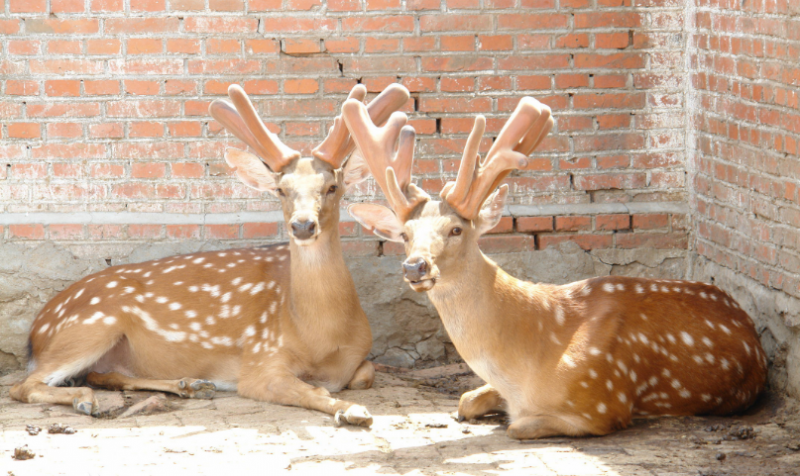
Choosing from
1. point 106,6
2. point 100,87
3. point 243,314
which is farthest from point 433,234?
point 106,6

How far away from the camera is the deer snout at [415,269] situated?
12.8ft

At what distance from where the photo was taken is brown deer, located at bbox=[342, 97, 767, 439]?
165 inches

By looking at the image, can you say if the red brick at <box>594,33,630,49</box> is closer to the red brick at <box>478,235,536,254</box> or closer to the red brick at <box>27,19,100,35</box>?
the red brick at <box>478,235,536,254</box>

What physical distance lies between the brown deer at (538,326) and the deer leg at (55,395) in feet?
5.54

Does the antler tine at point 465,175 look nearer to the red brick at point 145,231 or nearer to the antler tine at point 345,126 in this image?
the antler tine at point 345,126

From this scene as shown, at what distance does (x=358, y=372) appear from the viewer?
5.15 meters

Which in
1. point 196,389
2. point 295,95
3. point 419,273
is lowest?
point 196,389

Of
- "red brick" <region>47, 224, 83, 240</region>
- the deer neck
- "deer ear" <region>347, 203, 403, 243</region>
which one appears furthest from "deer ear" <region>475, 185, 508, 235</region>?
"red brick" <region>47, 224, 83, 240</region>

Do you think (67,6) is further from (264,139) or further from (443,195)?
(443,195)

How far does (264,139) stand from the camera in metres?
4.98

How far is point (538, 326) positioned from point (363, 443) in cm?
98

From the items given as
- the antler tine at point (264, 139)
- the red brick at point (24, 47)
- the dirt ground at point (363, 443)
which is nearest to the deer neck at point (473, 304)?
the dirt ground at point (363, 443)

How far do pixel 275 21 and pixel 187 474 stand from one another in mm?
2897

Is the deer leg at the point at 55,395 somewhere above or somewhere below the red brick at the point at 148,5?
below
